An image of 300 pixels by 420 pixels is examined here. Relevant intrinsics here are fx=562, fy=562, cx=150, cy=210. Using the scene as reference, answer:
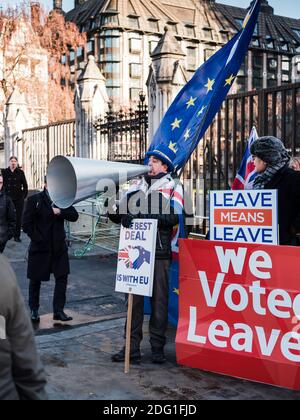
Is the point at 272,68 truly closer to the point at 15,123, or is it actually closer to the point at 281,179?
the point at 15,123

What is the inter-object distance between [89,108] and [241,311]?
1135cm

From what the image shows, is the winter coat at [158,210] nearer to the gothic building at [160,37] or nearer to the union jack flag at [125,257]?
the union jack flag at [125,257]

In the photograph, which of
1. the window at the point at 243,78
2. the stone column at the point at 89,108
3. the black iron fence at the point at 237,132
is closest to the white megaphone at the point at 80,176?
the black iron fence at the point at 237,132

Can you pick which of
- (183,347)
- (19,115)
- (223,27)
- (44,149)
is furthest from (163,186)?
(223,27)

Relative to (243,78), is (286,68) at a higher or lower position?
higher

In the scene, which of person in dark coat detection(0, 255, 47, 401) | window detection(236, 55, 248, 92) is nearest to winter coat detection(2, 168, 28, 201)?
person in dark coat detection(0, 255, 47, 401)

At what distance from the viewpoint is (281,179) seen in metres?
5.00

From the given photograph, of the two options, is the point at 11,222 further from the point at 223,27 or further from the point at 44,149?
the point at 223,27

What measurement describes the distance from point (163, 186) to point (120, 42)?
65.6m

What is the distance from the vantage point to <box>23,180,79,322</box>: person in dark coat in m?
6.77

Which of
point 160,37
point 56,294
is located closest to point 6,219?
point 56,294

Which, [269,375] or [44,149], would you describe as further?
[44,149]

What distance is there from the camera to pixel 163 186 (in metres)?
Result: 5.27
